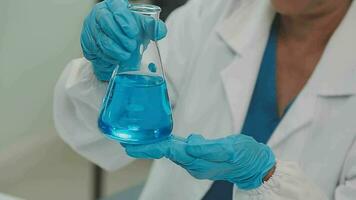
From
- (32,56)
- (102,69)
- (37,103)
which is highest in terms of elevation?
(102,69)

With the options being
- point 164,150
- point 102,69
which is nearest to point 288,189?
point 164,150

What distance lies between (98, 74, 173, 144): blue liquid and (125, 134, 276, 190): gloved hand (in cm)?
3

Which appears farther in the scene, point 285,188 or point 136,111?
point 285,188

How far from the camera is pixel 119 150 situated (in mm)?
1184

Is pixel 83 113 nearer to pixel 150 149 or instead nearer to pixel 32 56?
pixel 150 149

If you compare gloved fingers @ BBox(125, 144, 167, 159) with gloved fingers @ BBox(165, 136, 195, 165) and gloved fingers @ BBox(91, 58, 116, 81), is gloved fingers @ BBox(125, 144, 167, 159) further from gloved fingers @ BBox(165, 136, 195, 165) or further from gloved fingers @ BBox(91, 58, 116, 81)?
gloved fingers @ BBox(91, 58, 116, 81)

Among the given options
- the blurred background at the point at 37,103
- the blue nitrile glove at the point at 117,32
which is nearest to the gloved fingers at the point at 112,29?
the blue nitrile glove at the point at 117,32

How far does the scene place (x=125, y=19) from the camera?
0.79m

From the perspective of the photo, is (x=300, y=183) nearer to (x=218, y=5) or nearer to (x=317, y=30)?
(x=317, y=30)

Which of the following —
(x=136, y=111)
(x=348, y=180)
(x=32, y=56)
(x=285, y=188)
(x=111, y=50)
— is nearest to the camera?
(x=136, y=111)

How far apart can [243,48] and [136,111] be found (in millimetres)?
557

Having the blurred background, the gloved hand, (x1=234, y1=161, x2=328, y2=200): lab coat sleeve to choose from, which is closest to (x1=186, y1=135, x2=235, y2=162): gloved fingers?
the gloved hand

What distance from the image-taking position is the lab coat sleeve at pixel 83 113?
1049 mm

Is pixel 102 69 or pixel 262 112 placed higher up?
pixel 102 69
